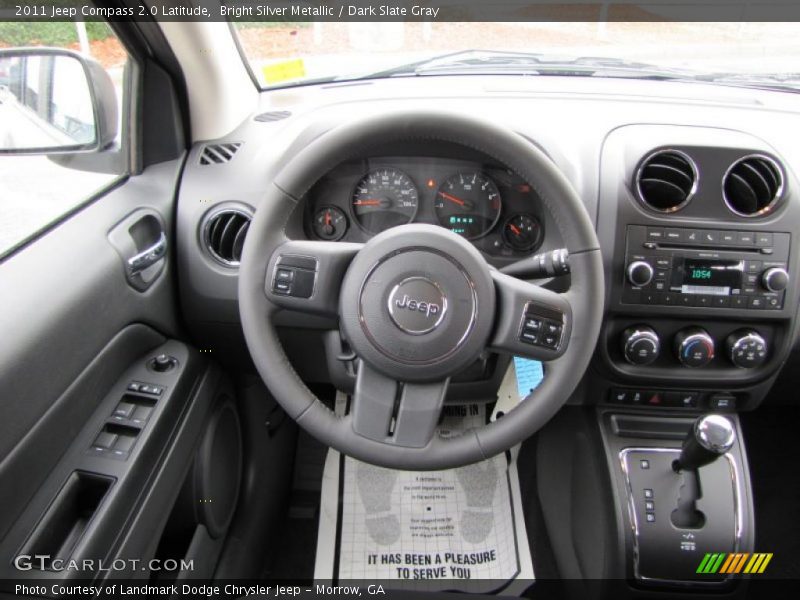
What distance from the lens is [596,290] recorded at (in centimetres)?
102

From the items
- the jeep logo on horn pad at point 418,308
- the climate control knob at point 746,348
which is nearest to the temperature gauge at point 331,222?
the jeep logo on horn pad at point 418,308

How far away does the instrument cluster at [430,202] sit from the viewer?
1.34 metres

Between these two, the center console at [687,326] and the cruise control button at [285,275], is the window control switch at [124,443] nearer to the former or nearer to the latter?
the cruise control button at [285,275]

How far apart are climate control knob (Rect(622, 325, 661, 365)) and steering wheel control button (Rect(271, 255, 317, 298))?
0.76 m

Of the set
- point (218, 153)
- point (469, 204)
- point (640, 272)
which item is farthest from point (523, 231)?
point (218, 153)

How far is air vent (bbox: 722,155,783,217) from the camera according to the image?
133 cm

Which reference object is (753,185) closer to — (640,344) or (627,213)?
(627,213)

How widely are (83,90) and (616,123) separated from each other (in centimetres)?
Answer: 120

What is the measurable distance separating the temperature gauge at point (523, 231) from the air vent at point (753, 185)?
41 centimetres

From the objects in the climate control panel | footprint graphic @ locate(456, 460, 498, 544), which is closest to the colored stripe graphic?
the climate control panel

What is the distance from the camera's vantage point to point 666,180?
1.38 m

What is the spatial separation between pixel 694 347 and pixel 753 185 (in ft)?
1.24

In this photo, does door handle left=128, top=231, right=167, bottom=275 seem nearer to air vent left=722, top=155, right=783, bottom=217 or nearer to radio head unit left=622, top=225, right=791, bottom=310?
radio head unit left=622, top=225, right=791, bottom=310

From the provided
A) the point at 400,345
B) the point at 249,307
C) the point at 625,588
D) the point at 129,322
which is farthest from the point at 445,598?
the point at 129,322
